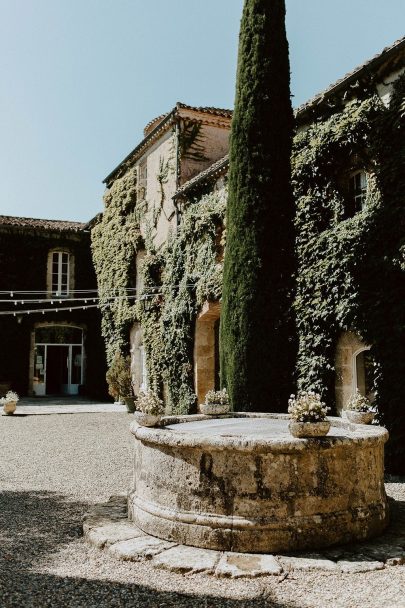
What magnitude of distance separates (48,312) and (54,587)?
64.5 ft

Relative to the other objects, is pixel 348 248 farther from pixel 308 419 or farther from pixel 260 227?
pixel 308 419

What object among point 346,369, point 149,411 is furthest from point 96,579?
point 346,369

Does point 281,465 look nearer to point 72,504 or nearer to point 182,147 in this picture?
point 72,504

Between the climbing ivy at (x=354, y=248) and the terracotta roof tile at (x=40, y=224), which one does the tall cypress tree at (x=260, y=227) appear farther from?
the terracotta roof tile at (x=40, y=224)

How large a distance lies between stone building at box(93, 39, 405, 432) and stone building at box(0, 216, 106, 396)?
7.43 m

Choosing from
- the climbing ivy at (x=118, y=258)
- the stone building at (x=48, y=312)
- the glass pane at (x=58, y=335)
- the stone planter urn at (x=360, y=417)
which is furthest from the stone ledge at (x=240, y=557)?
the glass pane at (x=58, y=335)

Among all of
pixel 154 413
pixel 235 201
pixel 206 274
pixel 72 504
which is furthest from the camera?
pixel 206 274

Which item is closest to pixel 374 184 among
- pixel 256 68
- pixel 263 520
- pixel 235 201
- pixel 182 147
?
pixel 235 201

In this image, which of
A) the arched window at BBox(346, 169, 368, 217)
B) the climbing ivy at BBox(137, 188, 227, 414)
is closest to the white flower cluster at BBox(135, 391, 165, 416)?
the arched window at BBox(346, 169, 368, 217)

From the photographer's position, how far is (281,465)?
4.34 meters

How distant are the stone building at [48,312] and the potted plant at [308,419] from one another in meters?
17.3

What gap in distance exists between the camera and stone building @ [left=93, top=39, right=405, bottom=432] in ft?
28.7

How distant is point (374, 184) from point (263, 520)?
630 cm

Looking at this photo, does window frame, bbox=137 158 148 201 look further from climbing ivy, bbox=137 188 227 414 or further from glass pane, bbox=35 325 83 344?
glass pane, bbox=35 325 83 344
